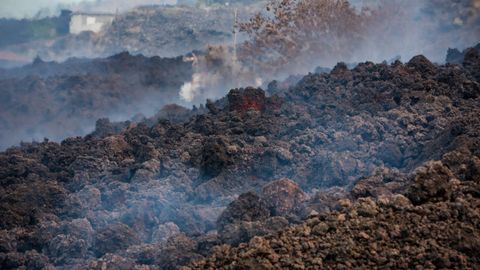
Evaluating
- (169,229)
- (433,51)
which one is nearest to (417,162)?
(169,229)

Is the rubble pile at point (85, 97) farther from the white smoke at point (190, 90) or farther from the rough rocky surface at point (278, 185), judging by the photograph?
the rough rocky surface at point (278, 185)

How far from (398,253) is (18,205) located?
5.88m

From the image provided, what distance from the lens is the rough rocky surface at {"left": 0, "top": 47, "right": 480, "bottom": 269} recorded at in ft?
22.7

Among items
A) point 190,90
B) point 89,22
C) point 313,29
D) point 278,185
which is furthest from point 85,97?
point 89,22

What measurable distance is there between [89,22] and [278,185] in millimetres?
45182

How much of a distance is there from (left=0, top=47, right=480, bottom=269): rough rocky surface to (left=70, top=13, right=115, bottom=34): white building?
3654cm

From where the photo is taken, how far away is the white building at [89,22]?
165 feet

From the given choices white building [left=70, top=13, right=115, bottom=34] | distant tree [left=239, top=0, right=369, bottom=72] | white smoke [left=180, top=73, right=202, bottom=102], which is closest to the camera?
distant tree [left=239, top=0, right=369, bottom=72]

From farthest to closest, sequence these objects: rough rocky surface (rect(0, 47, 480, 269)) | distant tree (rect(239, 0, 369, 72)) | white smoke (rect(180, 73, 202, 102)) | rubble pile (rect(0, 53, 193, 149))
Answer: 1. white smoke (rect(180, 73, 202, 102))
2. distant tree (rect(239, 0, 369, 72))
3. rubble pile (rect(0, 53, 193, 149))
4. rough rocky surface (rect(0, 47, 480, 269))

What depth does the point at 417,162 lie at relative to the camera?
34.3 ft

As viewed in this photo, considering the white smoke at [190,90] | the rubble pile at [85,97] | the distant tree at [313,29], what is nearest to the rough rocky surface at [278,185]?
the rubble pile at [85,97]

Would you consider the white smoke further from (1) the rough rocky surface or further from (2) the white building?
(2) the white building

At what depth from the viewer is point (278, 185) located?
9.46 m

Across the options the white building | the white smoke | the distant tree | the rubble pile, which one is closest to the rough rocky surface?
the rubble pile
